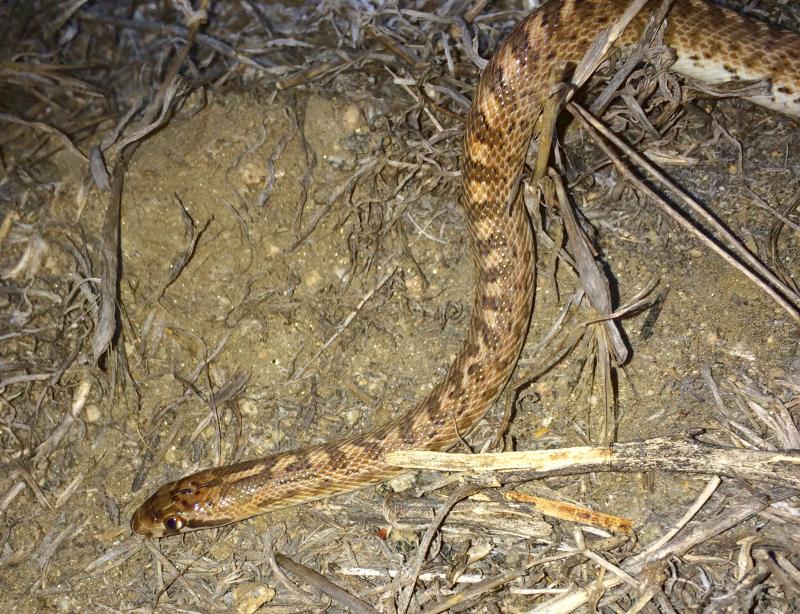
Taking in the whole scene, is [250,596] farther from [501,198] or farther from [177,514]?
[501,198]

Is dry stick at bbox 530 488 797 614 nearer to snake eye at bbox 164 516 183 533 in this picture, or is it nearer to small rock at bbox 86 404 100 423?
snake eye at bbox 164 516 183 533

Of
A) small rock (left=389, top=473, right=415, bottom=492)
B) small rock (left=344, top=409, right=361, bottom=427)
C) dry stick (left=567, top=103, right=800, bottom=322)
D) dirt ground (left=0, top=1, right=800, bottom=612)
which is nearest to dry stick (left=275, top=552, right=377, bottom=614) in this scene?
dirt ground (left=0, top=1, right=800, bottom=612)

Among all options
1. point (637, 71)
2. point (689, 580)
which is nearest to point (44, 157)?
point (637, 71)

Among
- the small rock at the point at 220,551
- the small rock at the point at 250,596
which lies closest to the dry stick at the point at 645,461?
the small rock at the point at 250,596

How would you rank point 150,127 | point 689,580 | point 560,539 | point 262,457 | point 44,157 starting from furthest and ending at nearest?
point 44,157 < point 150,127 < point 262,457 < point 560,539 < point 689,580

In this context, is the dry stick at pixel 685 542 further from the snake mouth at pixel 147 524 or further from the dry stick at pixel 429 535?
the snake mouth at pixel 147 524

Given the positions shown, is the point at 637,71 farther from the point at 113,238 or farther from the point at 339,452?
the point at 113,238
